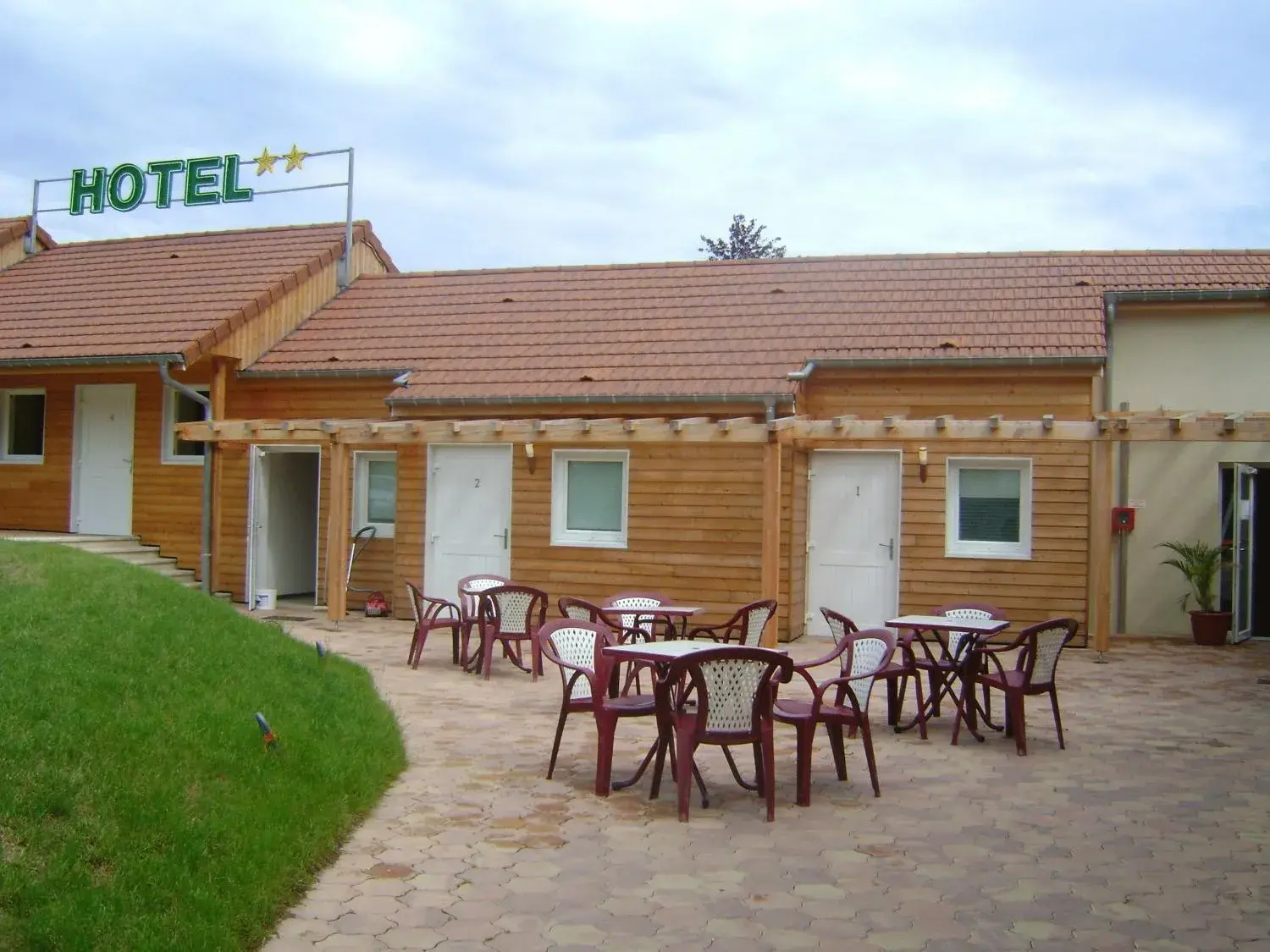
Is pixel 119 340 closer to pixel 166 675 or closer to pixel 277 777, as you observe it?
pixel 166 675

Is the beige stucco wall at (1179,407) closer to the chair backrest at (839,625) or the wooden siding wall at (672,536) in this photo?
the wooden siding wall at (672,536)

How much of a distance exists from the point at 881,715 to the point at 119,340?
11.3 m

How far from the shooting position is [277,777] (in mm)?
5984

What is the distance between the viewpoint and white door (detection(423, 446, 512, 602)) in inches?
587

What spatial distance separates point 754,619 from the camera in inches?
371

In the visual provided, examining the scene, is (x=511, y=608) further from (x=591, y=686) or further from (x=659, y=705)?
(x=659, y=705)

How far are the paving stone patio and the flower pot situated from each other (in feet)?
17.9

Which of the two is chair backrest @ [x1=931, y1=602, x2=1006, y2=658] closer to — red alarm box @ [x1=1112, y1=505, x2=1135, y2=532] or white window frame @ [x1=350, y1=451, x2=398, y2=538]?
red alarm box @ [x1=1112, y1=505, x2=1135, y2=532]

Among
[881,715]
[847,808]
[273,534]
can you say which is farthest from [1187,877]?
[273,534]

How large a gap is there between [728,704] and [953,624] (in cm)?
279

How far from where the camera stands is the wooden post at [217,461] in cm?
1595

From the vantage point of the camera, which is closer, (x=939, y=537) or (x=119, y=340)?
(x=939, y=537)

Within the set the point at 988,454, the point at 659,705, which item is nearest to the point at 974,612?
the point at 659,705

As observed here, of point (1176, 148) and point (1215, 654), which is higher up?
point (1176, 148)
